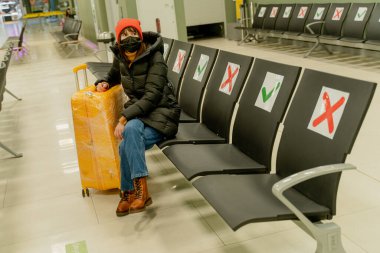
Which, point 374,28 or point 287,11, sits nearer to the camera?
point 374,28

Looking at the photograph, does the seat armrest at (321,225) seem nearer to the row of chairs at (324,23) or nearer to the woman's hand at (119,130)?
the woman's hand at (119,130)

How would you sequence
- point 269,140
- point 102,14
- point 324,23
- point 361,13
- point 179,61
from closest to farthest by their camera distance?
1. point 269,140
2. point 179,61
3. point 361,13
4. point 324,23
5. point 102,14

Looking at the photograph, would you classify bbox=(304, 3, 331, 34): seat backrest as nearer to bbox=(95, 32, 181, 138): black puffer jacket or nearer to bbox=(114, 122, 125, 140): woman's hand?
bbox=(95, 32, 181, 138): black puffer jacket

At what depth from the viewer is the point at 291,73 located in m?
2.29

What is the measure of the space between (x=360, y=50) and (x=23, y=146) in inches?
218

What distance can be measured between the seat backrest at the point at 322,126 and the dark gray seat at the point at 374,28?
4673 millimetres

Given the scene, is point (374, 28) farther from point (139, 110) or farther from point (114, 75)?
point (139, 110)

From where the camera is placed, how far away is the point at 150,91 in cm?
293

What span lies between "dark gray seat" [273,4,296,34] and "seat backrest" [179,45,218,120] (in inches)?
219

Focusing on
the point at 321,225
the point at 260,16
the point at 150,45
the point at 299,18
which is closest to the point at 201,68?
the point at 150,45

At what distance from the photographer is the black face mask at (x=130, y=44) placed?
117 inches

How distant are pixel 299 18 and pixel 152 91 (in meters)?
6.09

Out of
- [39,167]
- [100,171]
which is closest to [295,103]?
[100,171]

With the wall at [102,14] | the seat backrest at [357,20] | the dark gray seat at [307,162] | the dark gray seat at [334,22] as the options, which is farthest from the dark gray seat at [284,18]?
the dark gray seat at [307,162]
